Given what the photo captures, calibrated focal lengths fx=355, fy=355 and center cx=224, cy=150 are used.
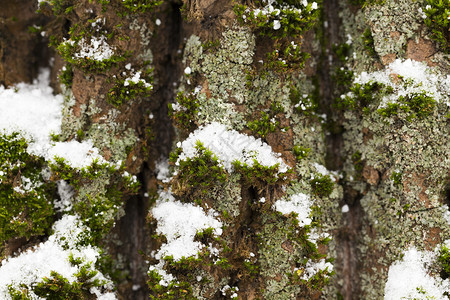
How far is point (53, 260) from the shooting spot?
11.5 ft

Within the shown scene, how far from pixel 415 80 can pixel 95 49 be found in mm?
3250

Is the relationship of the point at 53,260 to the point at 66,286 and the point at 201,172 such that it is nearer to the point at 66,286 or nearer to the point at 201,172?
the point at 66,286

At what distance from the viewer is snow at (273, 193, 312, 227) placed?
359 centimetres

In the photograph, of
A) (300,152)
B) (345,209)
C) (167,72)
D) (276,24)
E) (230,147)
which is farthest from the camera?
(167,72)

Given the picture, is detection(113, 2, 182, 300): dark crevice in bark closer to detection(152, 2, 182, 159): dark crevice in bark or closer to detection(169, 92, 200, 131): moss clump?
detection(152, 2, 182, 159): dark crevice in bark

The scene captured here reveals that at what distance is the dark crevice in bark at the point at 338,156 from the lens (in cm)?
397

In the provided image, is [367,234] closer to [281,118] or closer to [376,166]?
[376,166]

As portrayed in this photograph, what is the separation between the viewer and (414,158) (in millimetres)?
3594

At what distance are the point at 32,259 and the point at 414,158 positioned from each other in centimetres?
398

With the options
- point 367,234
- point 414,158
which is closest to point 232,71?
point 414,158

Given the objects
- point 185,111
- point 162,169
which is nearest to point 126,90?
point 185,111

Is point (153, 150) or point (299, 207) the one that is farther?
point (153, 150)

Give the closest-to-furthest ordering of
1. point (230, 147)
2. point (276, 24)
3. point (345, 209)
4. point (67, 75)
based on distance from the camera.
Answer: point (276, 24)
point (230, 147)
point (67, 75)
point (345, 209)

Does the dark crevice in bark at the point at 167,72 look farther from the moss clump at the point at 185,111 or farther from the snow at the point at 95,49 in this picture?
the snow at the point at 95,49
